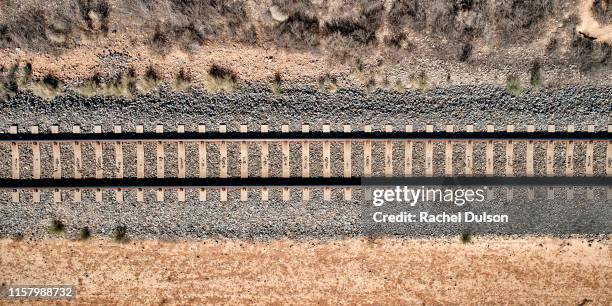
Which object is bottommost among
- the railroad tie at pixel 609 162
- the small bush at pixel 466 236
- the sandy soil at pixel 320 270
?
the sandy soil at pixel 320 270

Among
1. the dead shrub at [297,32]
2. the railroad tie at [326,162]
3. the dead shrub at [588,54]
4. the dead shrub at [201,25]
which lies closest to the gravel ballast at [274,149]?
the railroad tie at [326,162]

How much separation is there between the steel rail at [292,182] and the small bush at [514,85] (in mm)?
2600

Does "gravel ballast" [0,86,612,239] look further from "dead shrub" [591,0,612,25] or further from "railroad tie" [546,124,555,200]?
"dead shrub" [591,0,612,25]

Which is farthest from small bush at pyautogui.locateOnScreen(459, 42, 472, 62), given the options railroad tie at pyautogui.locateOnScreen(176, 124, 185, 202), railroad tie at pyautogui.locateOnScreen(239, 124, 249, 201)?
railroad tie at pyautogui.locateOnScreen(176, 124, 185, 202)

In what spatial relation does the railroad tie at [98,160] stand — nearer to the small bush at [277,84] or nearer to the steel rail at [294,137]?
the steel rail at [294,137]

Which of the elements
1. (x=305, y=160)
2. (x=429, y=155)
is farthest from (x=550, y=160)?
(x=305, y=160)

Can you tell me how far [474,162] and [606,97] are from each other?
4512 mm

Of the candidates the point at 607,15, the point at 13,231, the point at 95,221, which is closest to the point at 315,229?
the point at 95,221

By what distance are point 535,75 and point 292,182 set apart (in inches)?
312

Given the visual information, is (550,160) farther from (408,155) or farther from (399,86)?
(399,86)

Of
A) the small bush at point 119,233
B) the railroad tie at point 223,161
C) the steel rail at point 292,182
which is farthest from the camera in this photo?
the small bush at point 119,233

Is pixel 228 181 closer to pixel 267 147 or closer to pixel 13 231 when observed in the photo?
pixel 267 147

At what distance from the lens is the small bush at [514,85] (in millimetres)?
13727

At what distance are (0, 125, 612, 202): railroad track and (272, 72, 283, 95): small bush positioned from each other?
1.10 meters
